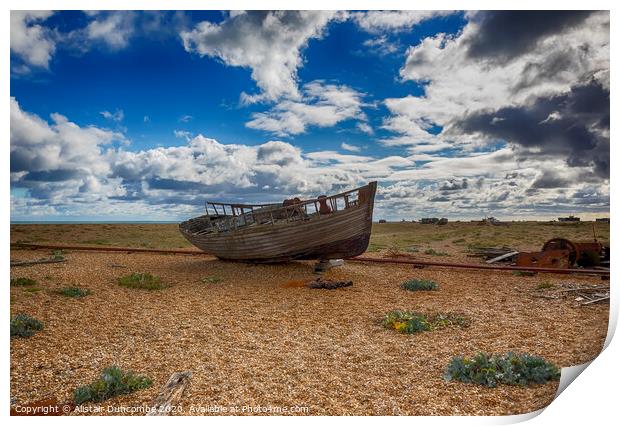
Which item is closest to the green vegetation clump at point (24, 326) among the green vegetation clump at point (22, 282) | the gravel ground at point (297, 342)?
the gravel ground at point (297, 342)

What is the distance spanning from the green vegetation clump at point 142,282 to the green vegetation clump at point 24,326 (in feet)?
16.3

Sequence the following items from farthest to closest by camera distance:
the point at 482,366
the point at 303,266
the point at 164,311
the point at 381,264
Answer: the point at 381,264, the point at 303,266, the point at 164,311, the point at 482,366

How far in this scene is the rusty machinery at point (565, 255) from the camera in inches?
666

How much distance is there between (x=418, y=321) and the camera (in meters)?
9.12

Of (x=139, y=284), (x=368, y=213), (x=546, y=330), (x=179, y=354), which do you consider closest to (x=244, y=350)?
(x=179, y=354)

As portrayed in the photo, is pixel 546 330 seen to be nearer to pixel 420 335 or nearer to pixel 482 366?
pixel 420 335

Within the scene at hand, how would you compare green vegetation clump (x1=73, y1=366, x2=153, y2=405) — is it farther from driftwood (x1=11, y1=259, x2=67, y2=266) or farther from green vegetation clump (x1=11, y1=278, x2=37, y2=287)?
driftwood (x1=11, y1=259, x2=67, y2=266)

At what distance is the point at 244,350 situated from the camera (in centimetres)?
788

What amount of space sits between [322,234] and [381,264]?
5.72 m

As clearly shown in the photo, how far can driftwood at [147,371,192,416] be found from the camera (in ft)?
18.6

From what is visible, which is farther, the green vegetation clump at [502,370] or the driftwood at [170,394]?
the green vegetation clump at [502,370]

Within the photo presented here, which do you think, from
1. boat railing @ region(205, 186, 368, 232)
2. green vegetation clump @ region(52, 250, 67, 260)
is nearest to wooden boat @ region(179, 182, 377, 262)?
boat railing @ region(205, 186, 368, 232)

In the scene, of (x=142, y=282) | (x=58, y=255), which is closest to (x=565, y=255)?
(x=142, y=282)

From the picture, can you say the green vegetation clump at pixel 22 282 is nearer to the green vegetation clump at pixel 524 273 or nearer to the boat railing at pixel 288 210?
the boat railing at pixel 288 210
